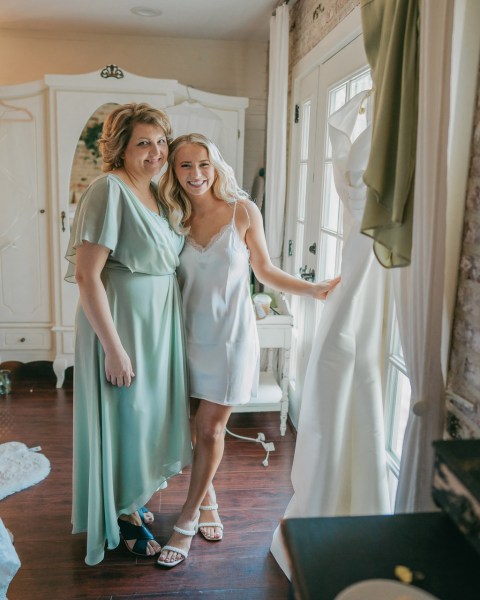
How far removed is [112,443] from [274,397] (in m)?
1.29

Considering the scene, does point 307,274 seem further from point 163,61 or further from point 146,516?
point 163,61

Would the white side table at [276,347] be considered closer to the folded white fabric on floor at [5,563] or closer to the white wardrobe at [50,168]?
the white wardrobe at [50,168]

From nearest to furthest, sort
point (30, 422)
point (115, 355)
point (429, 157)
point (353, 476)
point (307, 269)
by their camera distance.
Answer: point (429, 157), point (353, 476), point (115, 355), point (307, 269), point (30, 422)

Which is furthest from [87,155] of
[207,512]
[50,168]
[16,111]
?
[207,512]

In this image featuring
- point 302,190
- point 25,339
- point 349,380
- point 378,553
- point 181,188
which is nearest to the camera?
Answer: point 378,553

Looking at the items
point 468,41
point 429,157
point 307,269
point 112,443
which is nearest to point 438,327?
point 429,157

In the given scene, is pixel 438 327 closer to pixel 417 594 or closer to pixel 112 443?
pixel 417 594

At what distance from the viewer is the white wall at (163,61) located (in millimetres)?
3924

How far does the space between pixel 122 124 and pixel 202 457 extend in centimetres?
128

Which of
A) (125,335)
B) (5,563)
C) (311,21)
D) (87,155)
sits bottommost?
(5,563)

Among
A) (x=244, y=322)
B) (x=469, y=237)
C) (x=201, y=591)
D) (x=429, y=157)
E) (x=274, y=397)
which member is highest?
(x=429, y=157)

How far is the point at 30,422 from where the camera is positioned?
3.22m

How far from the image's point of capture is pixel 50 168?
142 inches

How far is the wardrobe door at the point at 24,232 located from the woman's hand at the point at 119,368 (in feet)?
6.85
